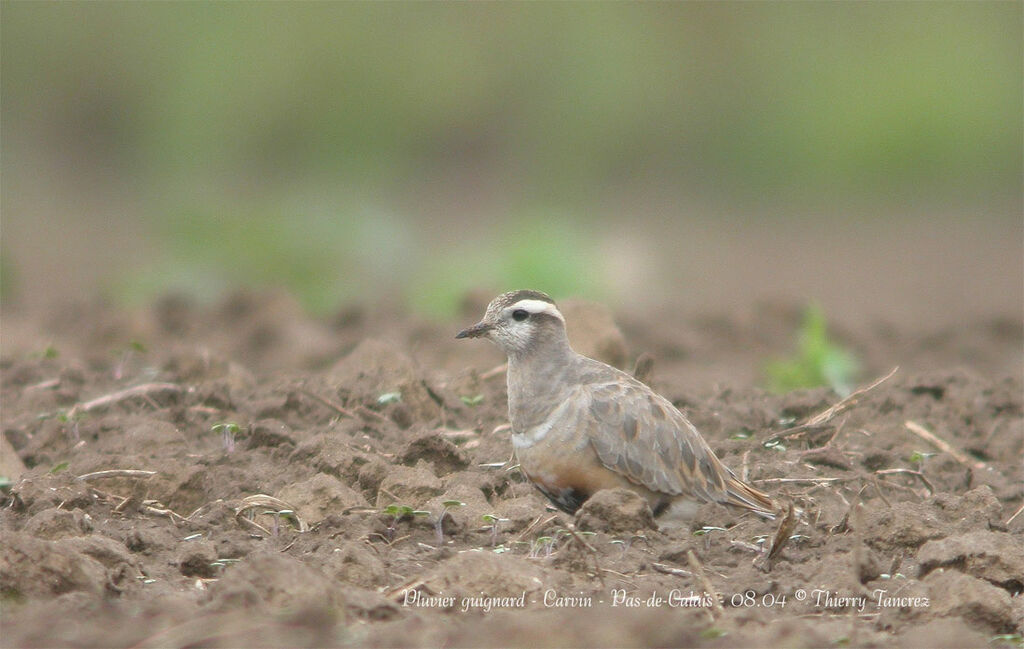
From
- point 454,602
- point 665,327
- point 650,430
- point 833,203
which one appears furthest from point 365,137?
point 454,602

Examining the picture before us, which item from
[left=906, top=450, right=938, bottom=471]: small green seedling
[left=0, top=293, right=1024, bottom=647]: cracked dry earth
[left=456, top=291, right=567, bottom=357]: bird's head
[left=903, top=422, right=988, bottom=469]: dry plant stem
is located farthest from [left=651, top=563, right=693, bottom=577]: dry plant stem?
[left=903, top=422, right=988, bottom=469]: dry plant stem

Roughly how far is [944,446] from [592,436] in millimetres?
2471

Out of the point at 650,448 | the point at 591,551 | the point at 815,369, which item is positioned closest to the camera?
the point at 591,551

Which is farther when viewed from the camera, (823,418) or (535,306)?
(823,418)

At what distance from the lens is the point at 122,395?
343 inches

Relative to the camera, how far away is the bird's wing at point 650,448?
7.14m

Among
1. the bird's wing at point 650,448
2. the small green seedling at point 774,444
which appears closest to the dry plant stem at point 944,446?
the small green seedling at point 774,444

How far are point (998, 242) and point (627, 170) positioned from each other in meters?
4.77

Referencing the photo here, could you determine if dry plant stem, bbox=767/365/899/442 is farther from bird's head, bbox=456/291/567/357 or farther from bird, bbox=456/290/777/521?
bird's head, bbox=456/291/567/357

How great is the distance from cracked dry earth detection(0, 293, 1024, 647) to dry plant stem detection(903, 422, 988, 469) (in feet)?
0.08

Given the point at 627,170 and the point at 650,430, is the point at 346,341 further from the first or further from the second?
the point at 627,170

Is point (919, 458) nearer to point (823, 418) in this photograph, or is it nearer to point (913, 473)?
point (913, 473)

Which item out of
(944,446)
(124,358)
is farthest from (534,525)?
(124,358)

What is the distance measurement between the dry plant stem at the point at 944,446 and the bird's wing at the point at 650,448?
1.69 metres
